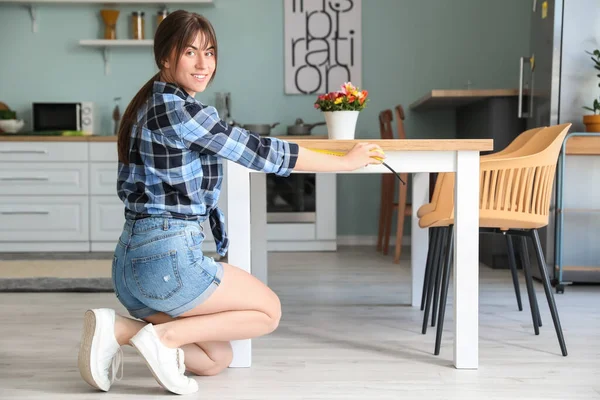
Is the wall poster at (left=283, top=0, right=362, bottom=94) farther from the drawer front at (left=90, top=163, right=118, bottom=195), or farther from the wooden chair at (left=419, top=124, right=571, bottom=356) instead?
the wooden chair at (left=419, top=124, right=571, bottom=356)

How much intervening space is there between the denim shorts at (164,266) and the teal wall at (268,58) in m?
3.72

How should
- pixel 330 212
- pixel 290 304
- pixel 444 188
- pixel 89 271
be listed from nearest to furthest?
pixel 444 188
pixel 290 304
pixel 89 271
pixel 330 212

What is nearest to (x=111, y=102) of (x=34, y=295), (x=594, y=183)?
(x=34, y=295)

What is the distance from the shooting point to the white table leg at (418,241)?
3.13m

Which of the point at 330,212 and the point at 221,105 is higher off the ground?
the point at 221,105

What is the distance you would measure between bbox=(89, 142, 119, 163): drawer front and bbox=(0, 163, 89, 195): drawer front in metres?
0.09

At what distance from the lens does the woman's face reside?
6.19 feet

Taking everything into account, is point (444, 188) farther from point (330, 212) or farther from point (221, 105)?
point (221, 105)

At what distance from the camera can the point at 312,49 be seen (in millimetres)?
5512

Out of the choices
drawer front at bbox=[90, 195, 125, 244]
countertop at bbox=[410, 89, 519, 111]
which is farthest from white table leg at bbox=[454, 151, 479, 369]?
drawer front at bbox=[90, 195, 125, 244]

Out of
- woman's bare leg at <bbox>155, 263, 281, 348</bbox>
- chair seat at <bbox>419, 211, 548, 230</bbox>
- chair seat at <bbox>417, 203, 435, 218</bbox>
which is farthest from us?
chair seat at <bbox>417, 203, 435, 218</bbox>

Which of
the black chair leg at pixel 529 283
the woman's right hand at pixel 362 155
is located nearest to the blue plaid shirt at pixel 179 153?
the woman's right hand at pixel 362 155

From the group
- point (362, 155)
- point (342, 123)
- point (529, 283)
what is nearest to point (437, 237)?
point (529, 283)

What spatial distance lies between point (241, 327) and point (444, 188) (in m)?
0.97
